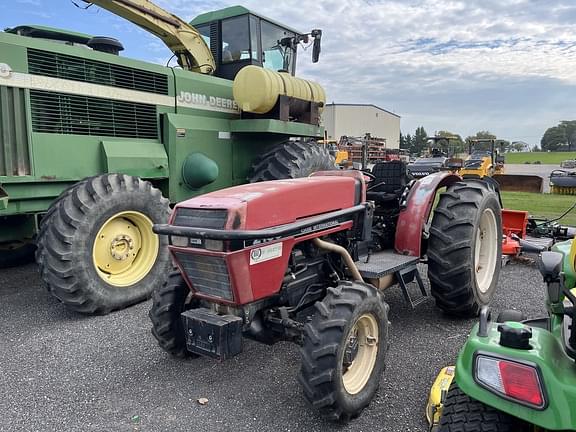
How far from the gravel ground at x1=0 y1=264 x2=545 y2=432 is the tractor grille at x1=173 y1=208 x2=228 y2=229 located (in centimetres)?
112

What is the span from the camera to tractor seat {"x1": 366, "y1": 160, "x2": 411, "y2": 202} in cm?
433

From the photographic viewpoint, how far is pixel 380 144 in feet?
126

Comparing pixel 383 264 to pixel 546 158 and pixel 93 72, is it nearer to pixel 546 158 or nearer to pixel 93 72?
pixel 93 72

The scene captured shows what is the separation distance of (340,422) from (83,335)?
7.92ft

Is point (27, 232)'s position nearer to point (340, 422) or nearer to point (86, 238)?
point (86, 238)

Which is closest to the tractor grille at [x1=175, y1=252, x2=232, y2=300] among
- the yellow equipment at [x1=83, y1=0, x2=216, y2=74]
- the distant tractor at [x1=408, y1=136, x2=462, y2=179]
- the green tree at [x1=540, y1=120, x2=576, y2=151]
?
the yellow equipment at [x1=83, y1=0, x2=216, y2=74]

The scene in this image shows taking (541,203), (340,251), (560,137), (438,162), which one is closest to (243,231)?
(340,251)

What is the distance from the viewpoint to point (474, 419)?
1697 mm

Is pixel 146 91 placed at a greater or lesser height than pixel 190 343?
greater

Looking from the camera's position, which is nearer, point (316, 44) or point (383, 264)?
point (383, 264)

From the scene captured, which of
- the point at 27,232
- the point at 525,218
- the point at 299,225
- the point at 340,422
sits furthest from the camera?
the point at 525,218

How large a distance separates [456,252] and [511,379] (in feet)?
7.34

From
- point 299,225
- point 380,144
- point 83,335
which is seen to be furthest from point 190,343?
point 380,144

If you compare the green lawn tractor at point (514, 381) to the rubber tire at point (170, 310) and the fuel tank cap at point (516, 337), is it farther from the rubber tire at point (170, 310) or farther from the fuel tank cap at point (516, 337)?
the rubber tire at point (170, 310)
